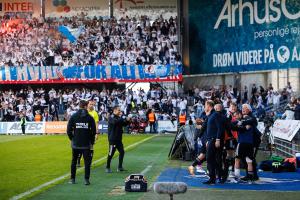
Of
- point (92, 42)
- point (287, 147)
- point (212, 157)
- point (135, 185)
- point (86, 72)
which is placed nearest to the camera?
point (135, 185)

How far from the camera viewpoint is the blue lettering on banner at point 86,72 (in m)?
45.3

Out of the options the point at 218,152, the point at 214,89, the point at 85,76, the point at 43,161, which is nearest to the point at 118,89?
the point at 85,76

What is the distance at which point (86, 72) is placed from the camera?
46.4 meters

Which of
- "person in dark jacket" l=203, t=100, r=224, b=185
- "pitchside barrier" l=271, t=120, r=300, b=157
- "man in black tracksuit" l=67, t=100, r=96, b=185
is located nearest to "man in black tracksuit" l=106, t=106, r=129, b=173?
"man in black tracksuit" l=67, t=100, r=96, b=185

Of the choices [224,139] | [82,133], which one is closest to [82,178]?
[82,133]

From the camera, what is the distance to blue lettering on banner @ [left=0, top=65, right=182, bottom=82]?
4531 cm

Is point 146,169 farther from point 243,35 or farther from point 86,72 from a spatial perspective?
point 243,35

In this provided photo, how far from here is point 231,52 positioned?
4625 centimetres

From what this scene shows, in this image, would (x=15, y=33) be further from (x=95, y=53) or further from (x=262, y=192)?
(x=262, y=192)

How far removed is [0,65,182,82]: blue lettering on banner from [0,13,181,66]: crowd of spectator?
95 cm

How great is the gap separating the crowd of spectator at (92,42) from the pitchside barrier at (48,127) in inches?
237

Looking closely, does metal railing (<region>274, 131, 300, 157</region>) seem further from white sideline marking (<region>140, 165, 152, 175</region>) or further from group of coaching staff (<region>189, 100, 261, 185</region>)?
group of coaching staff (<region>189, 100, 261, 185</region>)

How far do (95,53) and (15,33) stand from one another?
296 inches

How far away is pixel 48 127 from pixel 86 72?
18.5ft
